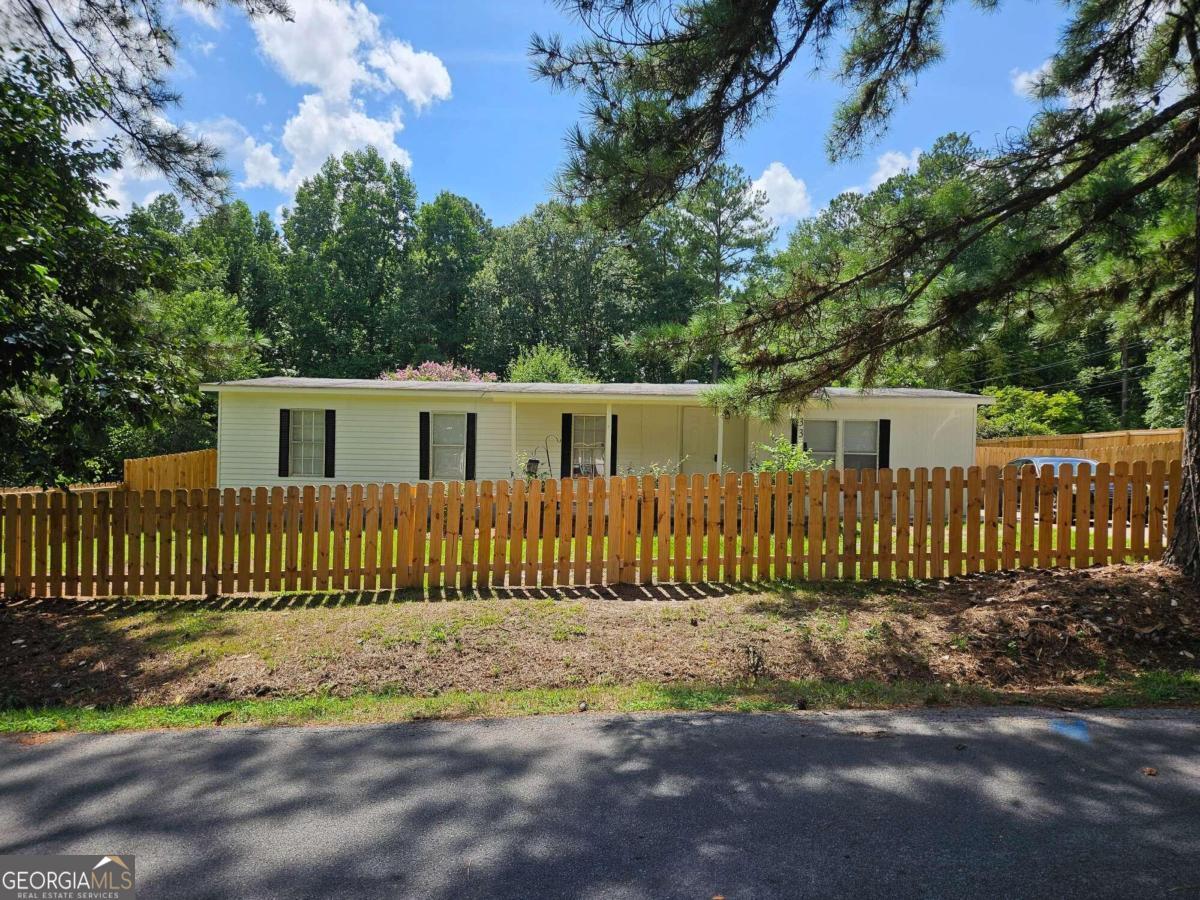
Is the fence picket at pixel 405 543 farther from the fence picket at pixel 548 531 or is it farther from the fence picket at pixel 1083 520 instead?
the fence picket at pixel 1083 520

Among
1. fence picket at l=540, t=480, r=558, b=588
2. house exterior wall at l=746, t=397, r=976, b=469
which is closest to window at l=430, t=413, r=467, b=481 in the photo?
house exterior wall at l=746, t=397, r=976, b=469

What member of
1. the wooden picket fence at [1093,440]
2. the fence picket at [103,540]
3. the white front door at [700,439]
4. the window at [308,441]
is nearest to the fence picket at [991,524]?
the fence picket at [103,540]

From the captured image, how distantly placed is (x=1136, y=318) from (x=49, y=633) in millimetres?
11442

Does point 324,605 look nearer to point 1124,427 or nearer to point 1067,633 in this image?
point 1067,633

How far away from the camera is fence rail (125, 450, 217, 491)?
1484 cm

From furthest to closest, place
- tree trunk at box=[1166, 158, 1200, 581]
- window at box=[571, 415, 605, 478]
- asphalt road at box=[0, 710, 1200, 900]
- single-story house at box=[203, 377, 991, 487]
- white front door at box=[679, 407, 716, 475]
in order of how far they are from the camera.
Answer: white front door at box=[679, 407, 716, 475], window at box=[571, 415, 605, 478], single-story house at box=[203, 377, 991, 487], tree trunk at box=[1166, 158, 1200, 581], asphalt road at box=[0, 710, 1200, 900]

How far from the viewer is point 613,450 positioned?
53.2 feet

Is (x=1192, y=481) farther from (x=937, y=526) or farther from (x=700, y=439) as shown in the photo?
(x=700, y=439)

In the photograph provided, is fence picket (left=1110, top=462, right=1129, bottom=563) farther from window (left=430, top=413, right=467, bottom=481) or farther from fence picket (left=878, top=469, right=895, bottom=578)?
window (left=430, top=413, right=467, bottom=481)

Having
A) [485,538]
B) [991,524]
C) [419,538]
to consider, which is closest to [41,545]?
[419,538]

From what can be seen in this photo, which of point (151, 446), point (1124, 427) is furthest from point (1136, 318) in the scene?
point (1124, 427)

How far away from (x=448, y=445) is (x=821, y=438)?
8149 millimetres

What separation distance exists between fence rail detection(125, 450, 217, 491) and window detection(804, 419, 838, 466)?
12.3 meters

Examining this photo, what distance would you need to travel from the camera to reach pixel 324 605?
7355 mm
